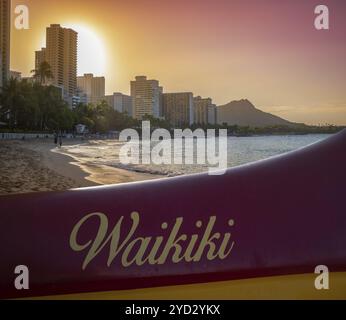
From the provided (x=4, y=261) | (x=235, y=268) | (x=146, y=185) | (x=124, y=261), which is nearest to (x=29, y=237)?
(x=4, y=261)

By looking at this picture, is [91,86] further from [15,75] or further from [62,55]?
[15,75]

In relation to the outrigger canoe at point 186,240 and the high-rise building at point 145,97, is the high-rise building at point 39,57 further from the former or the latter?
the outrigger canoe at point 186,240

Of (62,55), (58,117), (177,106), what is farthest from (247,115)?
(58,117)

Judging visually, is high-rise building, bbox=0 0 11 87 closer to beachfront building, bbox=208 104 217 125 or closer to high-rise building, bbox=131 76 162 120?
high-rise building, bbox=131 76 162 120
